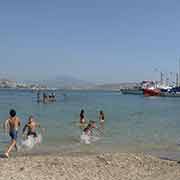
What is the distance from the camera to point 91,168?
9.97m

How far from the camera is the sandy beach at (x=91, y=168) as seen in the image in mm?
9078

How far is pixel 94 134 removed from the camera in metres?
19.3

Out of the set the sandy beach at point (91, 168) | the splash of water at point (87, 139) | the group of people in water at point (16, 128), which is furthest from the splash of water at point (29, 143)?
the sandy beach at point (91, 168)

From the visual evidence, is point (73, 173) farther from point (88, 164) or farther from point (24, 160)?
point (24, 160)

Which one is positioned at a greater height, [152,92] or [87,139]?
[87,139]

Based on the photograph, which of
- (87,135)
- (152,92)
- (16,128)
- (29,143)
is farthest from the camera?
(152,92)

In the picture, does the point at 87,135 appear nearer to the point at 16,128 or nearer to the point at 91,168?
the point at 16,128

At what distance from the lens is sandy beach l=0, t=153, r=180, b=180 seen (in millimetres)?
9078

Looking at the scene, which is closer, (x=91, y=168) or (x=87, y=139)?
(x=91, y=168)

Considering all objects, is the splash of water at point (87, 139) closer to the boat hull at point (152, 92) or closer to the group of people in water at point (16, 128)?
Result: the group of people in water at point (16, 128)

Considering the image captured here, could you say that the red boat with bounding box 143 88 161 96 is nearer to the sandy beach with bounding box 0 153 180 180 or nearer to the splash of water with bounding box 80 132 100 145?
the splash of water with bounding box 80 132 100 145

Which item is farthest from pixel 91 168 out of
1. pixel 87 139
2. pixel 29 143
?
pixel 87 139

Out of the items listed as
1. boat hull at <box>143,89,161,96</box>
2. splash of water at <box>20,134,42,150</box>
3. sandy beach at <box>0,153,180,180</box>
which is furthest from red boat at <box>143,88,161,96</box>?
sandy beach at <box>0,153,180,180</box>

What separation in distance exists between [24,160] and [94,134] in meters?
8.72
